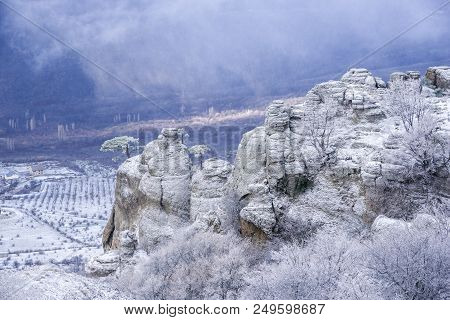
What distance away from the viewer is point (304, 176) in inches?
1417

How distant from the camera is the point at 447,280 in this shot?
866 inches

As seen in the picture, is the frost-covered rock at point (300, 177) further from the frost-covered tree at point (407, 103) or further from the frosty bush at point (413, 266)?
the frosty bush at point (413, 266)

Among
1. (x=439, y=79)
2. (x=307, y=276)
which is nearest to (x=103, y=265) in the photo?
(x=307, y=276)

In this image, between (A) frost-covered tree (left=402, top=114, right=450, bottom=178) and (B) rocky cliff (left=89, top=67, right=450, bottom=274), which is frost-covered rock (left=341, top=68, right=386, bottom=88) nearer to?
(B) rocky cliff (left=89, top=67, right=450, bottom=274)

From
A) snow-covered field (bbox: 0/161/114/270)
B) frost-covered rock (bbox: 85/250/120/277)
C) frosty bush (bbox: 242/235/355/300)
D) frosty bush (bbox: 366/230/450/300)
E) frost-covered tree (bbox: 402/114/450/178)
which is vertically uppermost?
frost-covered tree (bbox: 402/114/450/178)

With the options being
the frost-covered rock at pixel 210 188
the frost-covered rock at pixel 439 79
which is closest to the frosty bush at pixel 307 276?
the frost-covered rock at pixel 210 188

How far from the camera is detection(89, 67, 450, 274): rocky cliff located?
32.8 m

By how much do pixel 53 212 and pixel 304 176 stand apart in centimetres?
9499

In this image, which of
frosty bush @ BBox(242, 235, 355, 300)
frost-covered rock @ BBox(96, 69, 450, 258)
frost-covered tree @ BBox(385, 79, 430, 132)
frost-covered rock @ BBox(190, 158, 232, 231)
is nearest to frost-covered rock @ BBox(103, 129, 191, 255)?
frost-covered rock @ BBox(96, 69, 450, 258)

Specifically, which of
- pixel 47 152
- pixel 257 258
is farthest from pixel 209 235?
pixel 47 152

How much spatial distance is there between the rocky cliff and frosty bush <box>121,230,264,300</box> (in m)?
2.32

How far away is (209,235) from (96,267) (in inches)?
294
